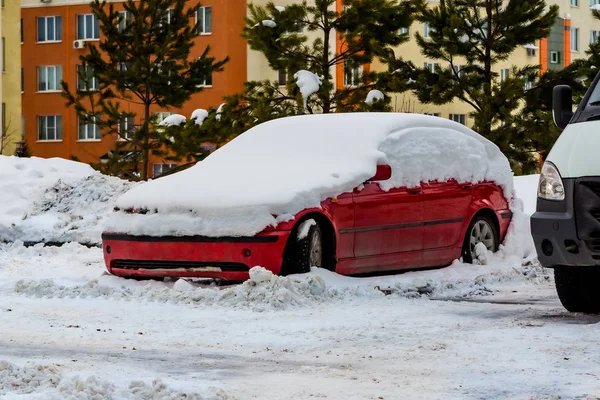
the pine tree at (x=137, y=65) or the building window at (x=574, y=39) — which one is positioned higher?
the building window at (x=574, y=39)

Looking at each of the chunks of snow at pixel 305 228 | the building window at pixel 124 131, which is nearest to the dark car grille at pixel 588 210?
the chunks of snow at pixel 305 228

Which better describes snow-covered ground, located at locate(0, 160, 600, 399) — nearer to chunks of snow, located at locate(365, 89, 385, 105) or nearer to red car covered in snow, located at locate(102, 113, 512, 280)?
red car covered in snow, located at locate(102, 113, 512, 280)

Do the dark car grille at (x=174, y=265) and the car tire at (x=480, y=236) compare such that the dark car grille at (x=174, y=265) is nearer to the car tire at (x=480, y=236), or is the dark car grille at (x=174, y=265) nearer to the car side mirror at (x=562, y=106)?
the car side mirror at (x=562, y=106)

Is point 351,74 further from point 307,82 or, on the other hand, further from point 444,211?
point 444,211

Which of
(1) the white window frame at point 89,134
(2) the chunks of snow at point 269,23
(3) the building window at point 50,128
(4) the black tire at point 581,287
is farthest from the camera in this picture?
(3) the building window at point 50,128

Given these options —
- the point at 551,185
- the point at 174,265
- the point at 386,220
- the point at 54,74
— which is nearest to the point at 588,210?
the point at 551,185

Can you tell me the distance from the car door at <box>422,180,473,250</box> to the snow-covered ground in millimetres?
303

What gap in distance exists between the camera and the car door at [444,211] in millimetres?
12406

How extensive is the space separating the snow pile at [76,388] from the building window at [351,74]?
103 ft

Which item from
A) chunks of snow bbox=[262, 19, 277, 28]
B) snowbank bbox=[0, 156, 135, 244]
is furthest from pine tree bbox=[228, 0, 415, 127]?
snowbank bbox=[0, 156, 135, 244]

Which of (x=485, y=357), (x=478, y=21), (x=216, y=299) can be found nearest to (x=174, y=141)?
(x=478, y=21)

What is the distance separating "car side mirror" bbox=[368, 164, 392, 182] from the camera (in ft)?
38.9

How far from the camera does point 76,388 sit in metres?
5.90

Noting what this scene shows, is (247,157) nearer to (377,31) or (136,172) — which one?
(377,31)
